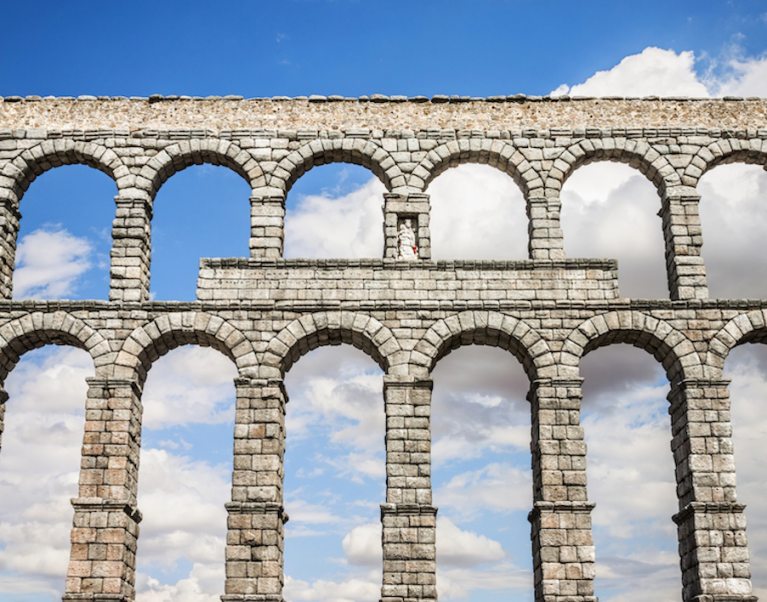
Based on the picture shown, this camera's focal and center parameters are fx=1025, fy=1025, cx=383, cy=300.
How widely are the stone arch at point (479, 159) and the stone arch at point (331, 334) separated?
11.7 feet

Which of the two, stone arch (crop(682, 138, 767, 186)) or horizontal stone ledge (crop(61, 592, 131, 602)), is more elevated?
stone arch (crop(682, 138, 767, 186))

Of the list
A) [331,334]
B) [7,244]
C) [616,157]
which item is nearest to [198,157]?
[7,244]

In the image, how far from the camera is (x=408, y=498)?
2045 cm

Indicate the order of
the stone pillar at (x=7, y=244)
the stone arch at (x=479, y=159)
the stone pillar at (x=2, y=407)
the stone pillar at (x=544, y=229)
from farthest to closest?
the stone arch at (x=479, y=159) → the stone pillar at (x=7, y=244) → the stone pillar at (x=544, y=229) → the stone pillar at (x=2, y=407)

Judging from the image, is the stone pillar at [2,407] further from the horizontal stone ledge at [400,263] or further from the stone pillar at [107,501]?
the horizontal stone ledge at [400,263]

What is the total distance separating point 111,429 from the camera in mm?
21016

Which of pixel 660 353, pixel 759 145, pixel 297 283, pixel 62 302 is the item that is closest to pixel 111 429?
pixel 62 302

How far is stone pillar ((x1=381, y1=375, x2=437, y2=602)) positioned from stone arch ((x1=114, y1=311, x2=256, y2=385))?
3.13 meters

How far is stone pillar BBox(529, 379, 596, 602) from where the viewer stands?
20.0 meters

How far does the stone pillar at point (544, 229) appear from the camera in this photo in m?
22.6

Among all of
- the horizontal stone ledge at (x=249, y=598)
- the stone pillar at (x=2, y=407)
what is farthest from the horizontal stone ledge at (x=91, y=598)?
the stone pillar at (x=2, y=407)

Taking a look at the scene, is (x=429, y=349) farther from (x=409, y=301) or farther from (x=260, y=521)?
(x=260, y=521)

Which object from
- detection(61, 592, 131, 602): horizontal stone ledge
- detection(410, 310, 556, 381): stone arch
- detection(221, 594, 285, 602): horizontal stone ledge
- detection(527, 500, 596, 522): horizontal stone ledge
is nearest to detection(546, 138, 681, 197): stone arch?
detection(410, 310, 556, 381): stone arch

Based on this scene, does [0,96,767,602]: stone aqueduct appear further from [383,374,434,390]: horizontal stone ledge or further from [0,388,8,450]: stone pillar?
→ [0,388,8,450]: stone pillar
